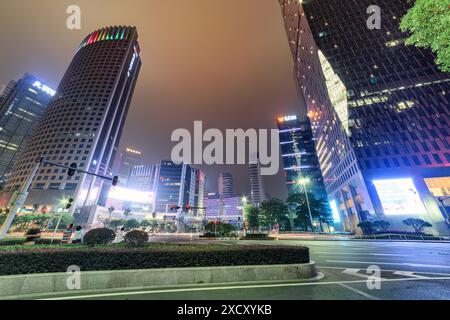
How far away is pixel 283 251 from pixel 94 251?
7.46 m

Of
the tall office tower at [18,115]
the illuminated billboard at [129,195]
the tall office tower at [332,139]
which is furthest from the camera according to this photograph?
the tall office tower at [18,115]

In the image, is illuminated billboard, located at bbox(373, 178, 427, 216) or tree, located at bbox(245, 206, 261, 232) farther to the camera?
tree, located at bbox(245, 206, 261, 232)

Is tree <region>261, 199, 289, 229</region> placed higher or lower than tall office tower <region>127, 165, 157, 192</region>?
lower

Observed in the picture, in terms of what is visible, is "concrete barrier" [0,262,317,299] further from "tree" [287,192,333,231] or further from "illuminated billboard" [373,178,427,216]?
"tree" [287,192,333,231]

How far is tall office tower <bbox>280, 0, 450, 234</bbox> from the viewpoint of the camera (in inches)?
1629

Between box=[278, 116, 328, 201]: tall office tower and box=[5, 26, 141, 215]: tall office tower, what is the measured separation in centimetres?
10200

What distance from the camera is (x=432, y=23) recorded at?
8.92m

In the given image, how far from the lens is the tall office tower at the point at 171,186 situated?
147 meters

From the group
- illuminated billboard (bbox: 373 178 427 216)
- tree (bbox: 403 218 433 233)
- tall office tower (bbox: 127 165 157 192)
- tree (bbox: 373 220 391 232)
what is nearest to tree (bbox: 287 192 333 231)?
illuminated billboard (bbox: 373 178 427 216)

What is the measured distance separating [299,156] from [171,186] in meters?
101

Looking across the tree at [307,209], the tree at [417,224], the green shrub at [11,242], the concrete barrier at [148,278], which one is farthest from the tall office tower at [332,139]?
the green shrub at [11,242]

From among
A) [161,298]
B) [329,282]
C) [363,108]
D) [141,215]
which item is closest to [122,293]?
[161,298]

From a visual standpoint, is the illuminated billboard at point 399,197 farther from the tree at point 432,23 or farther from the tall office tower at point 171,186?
the tall office tower at point 171,186
